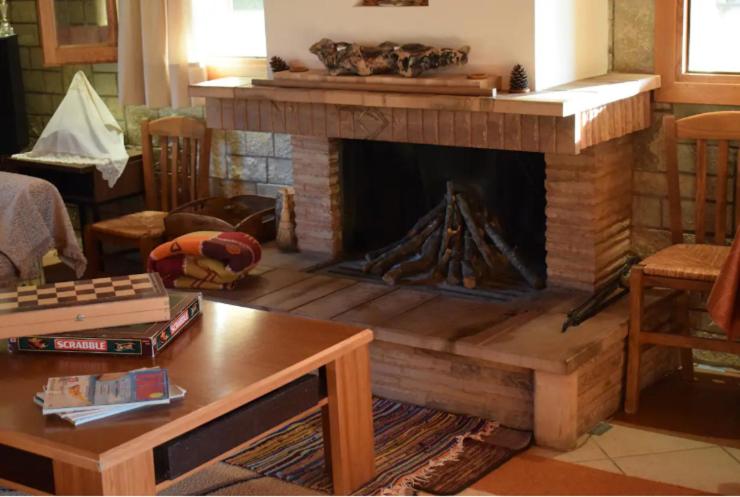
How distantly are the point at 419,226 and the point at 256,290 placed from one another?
73 centimetres

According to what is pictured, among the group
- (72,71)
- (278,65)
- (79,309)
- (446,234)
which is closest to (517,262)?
(446,234)

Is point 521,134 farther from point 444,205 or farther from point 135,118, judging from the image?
point 135,118

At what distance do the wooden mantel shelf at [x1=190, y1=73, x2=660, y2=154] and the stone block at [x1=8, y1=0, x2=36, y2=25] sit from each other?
188cm

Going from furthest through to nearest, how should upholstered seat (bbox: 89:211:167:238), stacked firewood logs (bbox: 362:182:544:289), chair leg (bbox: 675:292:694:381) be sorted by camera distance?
upholstered seat (bbox: 89:211:167:238) → stacked firewood logs (bbox: 362:182:544:289) → chair leg (bbox: 675:292:694:381)

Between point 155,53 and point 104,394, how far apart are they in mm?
3010

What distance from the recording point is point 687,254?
4.02 metres

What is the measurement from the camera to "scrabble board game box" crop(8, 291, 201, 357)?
3.17 meters

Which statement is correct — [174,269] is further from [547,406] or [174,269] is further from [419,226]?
[547,406]

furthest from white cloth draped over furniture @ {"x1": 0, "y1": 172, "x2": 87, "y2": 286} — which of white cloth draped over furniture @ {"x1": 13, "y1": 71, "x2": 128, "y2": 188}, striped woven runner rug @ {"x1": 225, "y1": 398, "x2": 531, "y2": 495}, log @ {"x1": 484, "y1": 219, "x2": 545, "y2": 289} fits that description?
log @ {"x1": 484, "y1": 219, "x2": 545, "y2": 289}

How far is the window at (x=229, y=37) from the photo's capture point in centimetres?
542

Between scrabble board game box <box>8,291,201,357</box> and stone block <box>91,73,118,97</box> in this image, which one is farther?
stone block <box>91,73,118,97</box>

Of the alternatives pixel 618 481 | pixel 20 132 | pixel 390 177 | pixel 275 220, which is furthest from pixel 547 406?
pixel 20 132

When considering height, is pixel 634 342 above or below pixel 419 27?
below

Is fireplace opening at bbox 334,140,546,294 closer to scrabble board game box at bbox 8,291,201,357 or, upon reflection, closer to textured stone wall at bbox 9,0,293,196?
textured stone wall at bbox 9,0,293,196
